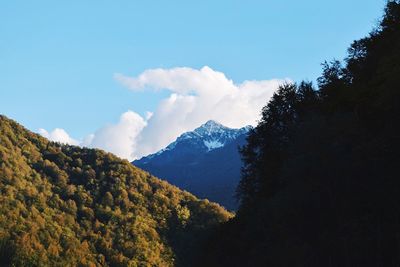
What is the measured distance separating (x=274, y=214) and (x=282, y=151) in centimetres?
1192

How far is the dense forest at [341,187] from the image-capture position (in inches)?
1229

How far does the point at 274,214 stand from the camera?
38.9 meters

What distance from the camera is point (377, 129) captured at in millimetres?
35812

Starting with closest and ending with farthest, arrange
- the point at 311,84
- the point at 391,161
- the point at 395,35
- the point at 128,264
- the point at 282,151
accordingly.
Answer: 1. the point at 391,161
2. the point at 395,35
3. the point at 282,151
4. the point at 311,84
5. the point at 128,264

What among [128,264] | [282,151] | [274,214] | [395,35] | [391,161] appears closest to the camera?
[391,161]

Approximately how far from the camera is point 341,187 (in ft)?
114

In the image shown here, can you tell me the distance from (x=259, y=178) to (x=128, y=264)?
13773 cm

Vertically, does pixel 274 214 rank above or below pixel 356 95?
below

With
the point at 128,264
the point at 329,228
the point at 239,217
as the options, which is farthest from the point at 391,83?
the point at 128,264

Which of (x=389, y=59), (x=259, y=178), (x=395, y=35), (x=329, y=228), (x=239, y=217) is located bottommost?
(x=329, y=228)

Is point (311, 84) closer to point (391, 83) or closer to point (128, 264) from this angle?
point (391, 83)

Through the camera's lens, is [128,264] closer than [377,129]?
No

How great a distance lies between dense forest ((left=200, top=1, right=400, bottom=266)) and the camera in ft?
102

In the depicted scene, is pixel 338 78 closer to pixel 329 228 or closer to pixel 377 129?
pixel 377 129
